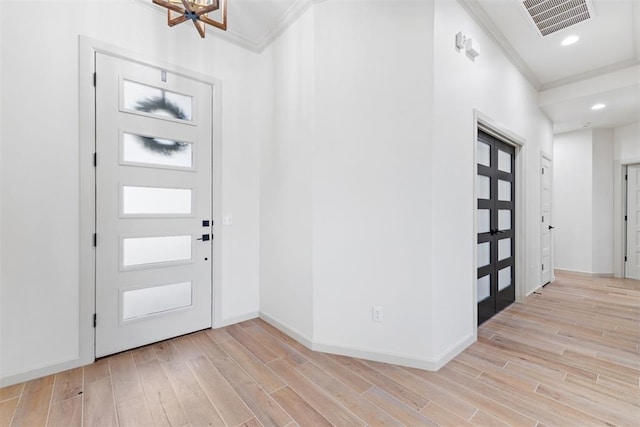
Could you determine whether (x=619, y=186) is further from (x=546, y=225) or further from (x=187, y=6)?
(x=187, y=6)

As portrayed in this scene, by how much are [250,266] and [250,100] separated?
6.28ft

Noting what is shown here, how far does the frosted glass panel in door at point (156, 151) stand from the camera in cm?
256

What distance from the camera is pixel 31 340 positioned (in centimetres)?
213

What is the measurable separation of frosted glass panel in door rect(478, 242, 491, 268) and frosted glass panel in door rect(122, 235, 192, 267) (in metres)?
3.07

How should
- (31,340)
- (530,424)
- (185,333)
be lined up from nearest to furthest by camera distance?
(530,424)
(31,340)
(185,333)

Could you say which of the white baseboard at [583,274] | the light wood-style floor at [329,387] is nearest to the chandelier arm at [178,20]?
the light wood-style floor at [329,387]

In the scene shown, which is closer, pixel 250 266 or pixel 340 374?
pixel 340 374

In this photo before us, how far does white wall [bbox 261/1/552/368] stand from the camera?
7.51 feet

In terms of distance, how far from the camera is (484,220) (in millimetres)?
3230

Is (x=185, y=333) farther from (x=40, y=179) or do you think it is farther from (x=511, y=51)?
(x=511, y=51)

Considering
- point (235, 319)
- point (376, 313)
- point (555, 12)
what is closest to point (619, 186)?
point (555, 12)

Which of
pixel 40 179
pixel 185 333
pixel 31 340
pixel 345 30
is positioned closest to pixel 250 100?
pixel 345 30

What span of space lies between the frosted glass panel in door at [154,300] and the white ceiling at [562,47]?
2678mm

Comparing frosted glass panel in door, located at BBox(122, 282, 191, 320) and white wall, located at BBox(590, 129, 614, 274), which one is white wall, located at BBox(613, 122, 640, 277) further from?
frosted glass panel in door, located at BBox(122, 282, 191, 320)
